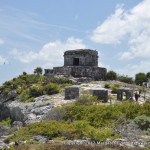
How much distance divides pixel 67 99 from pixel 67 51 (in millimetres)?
19405

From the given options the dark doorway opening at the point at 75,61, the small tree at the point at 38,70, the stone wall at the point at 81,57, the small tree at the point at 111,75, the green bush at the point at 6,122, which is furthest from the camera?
the small tree at the point at 38,70

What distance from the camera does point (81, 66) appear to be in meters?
50.7

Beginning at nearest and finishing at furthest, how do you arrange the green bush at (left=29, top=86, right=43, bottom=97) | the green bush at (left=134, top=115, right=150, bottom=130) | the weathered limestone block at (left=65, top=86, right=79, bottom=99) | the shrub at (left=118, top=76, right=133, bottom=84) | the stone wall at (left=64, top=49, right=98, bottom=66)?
the green bush at (left=134, top=115, right=150, bottom=130), the weathered limestone block at (left=65, top=86, right=79, bottom=99), the green bush at (left=29, top=86, right=43, bottom=97), the stone wall at (left=64, top=49, right=98, bottom=66), the shrub at (left=118, top=76, right=133, bottom=84)

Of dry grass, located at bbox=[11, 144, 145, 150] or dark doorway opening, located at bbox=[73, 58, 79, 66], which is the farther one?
dark doorway opening, located at bbox=[73, 58, 79, 66]

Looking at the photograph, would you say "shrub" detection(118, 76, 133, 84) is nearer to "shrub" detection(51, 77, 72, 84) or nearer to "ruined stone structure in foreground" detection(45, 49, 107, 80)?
"ruined stone structure in foreground" detection(45, 49, 107, 80)

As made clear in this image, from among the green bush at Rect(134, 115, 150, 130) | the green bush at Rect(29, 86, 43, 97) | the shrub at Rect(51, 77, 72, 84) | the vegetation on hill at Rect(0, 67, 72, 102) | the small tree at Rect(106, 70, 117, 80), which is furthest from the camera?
the small tree at Rect(106, 70, 117, 80)

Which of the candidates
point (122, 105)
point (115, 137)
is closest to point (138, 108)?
point (122, 105)

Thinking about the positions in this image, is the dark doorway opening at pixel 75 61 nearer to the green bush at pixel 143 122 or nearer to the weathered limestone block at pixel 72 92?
the weathered limestone block at pixel 72 92

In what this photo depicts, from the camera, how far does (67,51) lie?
5419 cm

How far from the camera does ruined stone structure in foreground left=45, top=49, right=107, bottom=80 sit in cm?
5009

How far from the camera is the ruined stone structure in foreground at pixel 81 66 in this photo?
5009 cm

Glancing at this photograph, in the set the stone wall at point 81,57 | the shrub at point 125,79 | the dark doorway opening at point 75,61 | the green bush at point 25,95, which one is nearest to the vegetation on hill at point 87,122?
the green bush at point 25,95

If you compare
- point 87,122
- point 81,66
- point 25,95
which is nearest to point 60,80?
point 81,66

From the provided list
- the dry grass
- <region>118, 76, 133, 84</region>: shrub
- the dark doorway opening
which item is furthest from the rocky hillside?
<region>118, 76, 133, 84</region>: shrub
